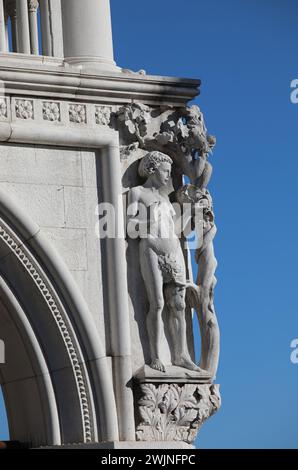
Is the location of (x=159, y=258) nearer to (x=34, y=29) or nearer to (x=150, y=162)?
(x=150, y=162)

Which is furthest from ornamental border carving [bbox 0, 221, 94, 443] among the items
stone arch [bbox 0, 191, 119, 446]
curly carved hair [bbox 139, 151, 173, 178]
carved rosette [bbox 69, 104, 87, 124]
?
curly carved hair [bbox 139, 151, 173, 178]

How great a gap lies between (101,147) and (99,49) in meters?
1.23

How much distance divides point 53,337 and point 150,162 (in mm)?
2225

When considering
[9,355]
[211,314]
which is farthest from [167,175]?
[9,355]

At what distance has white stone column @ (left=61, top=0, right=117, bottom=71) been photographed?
15781 millimetres

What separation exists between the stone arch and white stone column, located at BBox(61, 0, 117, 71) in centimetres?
211

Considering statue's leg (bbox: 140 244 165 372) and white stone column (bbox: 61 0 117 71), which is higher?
white stone column (bbox: 61 0 117 71)

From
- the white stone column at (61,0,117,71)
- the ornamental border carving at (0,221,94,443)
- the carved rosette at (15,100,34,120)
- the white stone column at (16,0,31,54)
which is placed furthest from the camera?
the white stone column at (16,0,31,54)

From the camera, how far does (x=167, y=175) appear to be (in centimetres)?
1551

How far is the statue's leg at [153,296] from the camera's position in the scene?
15.1m

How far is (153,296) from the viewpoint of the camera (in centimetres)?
1519

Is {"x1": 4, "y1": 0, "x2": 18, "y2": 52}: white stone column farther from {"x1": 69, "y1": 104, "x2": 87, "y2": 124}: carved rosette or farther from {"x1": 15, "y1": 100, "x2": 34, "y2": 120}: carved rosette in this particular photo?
{"x1": 15, "y1": 100, "x2": 34, "y2": 120}: carved rosette

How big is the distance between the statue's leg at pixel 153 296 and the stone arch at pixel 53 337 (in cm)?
66
